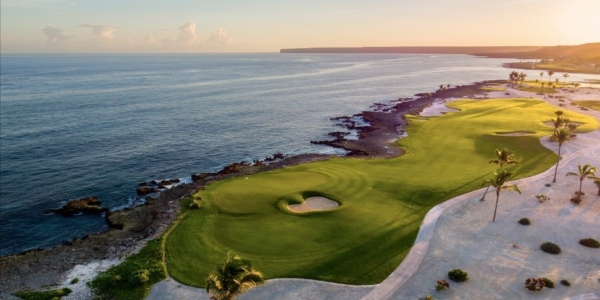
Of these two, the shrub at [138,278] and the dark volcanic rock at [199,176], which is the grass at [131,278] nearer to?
the shrub at [138,278]

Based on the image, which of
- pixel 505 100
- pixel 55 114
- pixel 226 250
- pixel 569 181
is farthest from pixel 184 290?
pixel 505 100

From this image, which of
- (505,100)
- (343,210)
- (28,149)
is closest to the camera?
(343,210)

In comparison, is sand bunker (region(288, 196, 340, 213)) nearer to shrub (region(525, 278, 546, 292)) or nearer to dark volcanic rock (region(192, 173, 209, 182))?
dark volcanic rock (region(192, 173, 209, 182))

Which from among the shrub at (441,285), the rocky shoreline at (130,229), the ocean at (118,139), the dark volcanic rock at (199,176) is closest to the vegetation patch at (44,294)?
the rocky shoreline at (130,229)

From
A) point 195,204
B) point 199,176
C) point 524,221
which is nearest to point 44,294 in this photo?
point 195,204

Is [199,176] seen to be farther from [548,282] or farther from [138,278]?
[548,282]

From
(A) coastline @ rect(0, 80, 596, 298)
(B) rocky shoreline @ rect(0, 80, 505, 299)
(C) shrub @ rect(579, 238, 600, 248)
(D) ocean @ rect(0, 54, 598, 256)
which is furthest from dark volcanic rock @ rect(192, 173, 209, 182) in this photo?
(C) shrub @ rect(579, 238, 600, 248)

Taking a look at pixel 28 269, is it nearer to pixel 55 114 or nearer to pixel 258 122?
pixel 258 122
